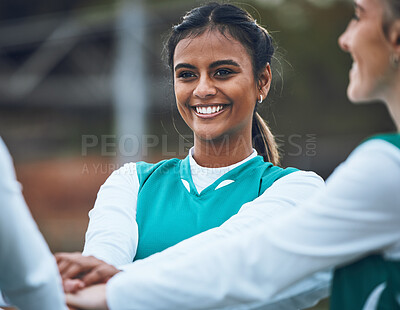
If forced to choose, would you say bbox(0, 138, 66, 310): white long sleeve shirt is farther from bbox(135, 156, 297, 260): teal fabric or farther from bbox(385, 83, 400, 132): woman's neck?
bbox(385, 83, 400, 132): woman's neck

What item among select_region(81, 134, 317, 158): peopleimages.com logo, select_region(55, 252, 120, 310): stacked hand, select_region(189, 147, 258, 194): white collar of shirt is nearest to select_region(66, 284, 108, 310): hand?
select_region(55, 252, 120, 310): stacked hand

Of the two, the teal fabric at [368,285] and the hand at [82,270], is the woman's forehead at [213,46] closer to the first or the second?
the hand at [82,270]

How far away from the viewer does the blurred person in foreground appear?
41.4 inches

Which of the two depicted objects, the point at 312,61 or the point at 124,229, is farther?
the point at 312,61

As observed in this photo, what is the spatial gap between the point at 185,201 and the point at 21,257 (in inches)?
29.2

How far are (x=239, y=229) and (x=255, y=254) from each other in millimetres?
387

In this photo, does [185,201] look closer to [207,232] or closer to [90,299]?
[207,232]

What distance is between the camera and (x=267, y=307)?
1382 millimetres

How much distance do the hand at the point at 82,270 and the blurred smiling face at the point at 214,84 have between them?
0.62 m

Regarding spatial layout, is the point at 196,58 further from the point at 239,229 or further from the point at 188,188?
the point at 239,229

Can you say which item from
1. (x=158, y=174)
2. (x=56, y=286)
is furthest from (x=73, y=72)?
(x=56, y=286)

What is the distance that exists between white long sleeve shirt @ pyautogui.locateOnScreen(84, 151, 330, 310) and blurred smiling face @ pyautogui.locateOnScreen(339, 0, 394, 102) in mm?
392

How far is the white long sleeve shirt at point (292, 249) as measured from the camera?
105 cm

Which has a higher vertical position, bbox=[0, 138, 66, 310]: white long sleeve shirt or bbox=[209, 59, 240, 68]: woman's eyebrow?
bbox=[209, 59, 240, 68]: woman's eyebrow
